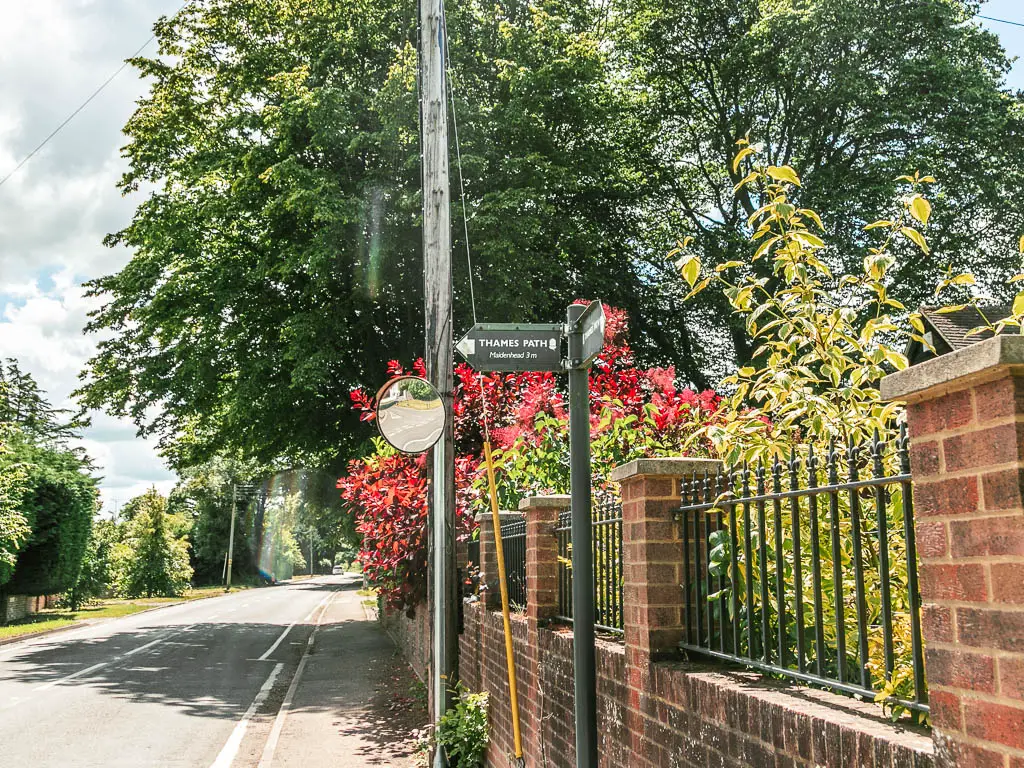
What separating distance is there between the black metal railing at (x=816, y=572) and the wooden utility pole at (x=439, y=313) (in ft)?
13.5

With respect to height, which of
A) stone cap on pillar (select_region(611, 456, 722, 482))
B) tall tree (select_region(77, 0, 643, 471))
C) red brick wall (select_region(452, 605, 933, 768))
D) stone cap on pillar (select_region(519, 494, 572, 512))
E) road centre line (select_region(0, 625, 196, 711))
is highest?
tall tree (select_region(77, 0, 643, 471))

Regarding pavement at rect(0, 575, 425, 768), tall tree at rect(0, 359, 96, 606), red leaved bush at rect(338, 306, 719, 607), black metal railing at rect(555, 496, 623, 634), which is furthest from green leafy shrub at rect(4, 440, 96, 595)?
black metal railing at rect(555, 496, 623, 634)

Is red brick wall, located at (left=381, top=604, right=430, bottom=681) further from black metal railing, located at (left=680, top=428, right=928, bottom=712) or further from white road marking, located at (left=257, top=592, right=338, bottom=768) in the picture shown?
black metal railing, located at (left=680, top=428, right=928, bottom=712)

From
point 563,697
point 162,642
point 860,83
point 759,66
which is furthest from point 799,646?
point 162,642

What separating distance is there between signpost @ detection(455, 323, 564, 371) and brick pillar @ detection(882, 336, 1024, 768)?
2277mm

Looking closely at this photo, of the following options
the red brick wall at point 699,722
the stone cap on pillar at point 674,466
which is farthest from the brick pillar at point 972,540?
the stone cap on pillar at point 674,466

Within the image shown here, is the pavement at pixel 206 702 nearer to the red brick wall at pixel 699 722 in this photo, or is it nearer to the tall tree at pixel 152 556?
the red brick wall at pixel 699 722

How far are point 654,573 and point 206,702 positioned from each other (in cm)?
1071

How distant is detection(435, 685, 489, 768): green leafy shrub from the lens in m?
7.38

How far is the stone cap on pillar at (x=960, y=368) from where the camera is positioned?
182 cm

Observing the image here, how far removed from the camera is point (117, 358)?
20266 millimetres

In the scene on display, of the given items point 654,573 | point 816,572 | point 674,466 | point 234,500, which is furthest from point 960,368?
point 234,500

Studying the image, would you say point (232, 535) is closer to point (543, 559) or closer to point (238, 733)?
point (238, 733)

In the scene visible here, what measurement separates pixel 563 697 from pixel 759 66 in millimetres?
17944
